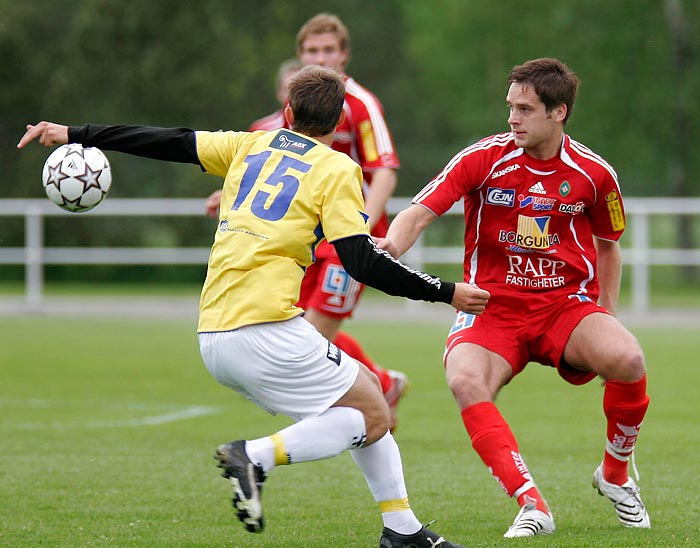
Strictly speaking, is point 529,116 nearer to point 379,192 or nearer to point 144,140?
point 144,140

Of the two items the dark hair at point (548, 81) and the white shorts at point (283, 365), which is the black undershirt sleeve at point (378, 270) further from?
the dark hair at point (548, 81)

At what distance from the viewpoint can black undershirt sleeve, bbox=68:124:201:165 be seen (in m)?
5.10

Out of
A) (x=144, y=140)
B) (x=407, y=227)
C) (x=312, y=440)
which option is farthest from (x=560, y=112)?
(x=312, y=440)

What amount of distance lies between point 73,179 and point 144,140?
56cm

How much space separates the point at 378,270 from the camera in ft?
15.4

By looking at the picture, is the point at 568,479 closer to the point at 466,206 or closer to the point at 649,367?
the point at 466,206

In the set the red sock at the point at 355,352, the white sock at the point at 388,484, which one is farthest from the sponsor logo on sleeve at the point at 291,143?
the red sock at the point at 355,352

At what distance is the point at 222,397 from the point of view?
10.6m

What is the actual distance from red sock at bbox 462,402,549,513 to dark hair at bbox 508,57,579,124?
143 cm

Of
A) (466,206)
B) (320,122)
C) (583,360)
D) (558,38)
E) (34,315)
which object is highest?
(558,38)

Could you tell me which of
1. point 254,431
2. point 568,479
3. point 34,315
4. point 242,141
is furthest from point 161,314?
point 242,141

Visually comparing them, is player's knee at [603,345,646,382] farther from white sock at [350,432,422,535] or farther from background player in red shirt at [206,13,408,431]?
background player in red shirt at [206,13,408,431]

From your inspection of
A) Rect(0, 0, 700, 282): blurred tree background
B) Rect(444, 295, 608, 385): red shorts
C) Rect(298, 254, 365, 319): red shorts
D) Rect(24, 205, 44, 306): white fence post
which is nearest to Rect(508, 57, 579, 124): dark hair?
Rect(444, 295, 608, 385): red shorts

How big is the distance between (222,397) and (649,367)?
433 cm
